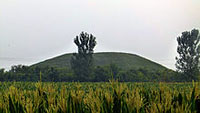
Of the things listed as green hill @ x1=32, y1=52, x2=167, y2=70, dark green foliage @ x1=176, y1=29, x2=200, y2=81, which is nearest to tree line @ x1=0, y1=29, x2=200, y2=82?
dark green foliage @ x1=176, y1=29, x2=200, y2=81

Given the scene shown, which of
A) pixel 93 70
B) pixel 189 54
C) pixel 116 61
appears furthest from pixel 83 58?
pixel 116 61

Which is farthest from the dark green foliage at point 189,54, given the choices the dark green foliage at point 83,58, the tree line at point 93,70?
the dark green foliage at point 83,58

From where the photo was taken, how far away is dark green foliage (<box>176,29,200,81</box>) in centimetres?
7325

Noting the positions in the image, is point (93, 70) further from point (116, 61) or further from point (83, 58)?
point (116, 61)

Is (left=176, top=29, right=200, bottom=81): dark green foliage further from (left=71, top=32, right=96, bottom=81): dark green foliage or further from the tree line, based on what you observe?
(left=71, top=32, right=96, bottom=81): dark green foliage

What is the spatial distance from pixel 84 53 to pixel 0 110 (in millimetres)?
75723

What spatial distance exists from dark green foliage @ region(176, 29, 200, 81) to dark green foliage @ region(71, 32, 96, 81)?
2660cm

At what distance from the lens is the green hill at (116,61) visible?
116875mm

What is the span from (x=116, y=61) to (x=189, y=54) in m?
53.0

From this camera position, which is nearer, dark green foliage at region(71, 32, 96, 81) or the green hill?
dark green foliage at region(71, 32, 96, 81)

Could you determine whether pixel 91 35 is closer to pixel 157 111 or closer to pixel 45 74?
pixel 45 74

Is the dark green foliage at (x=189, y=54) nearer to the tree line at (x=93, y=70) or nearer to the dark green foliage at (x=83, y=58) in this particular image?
the tree line at (x=93, y=70)

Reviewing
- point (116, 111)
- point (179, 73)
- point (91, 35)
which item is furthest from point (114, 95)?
point (91, 35)

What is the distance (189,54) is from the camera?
7562 centimetres
